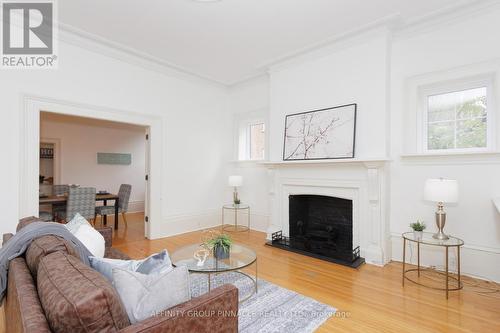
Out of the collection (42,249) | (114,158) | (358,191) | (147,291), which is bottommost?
(147,291)

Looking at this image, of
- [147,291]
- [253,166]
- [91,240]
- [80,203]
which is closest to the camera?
[147,291]

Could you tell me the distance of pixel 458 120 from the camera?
3.17 metres

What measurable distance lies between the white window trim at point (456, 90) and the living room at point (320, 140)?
0.04 ft

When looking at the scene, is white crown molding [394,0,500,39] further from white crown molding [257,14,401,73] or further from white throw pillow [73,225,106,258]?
white throw pillow [73,225,106,258]

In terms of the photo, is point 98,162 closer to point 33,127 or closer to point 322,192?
point 33,127

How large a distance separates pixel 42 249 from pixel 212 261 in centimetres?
143

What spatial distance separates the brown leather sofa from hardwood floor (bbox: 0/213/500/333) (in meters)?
1.20

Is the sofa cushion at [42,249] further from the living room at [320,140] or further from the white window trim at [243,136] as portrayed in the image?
the white window trim at [243,136]

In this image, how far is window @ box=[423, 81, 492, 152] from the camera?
301 centimetres

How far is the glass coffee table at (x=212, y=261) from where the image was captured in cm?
229

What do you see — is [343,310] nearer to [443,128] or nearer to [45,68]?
[443,128]

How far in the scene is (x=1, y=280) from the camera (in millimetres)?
1531

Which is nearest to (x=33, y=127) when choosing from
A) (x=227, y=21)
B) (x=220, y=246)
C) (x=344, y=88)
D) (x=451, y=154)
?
(x=227, y=21)

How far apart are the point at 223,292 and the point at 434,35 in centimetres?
387
